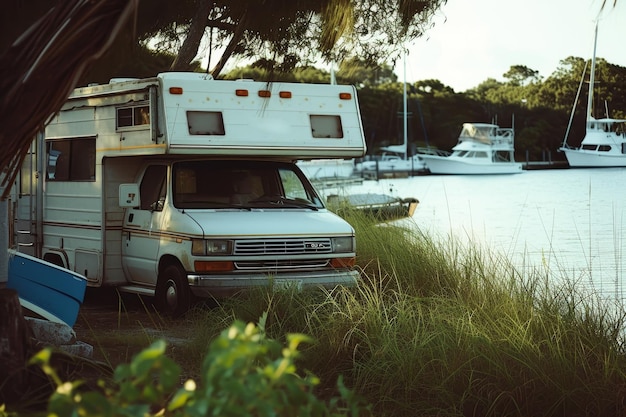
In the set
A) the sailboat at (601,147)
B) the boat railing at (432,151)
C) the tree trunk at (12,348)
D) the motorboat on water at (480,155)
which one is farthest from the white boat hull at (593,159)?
the tree trunk at (12,348)

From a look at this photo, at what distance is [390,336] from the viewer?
796cm

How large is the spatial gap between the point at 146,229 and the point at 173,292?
96 centimetres

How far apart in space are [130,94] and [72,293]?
11.5ft

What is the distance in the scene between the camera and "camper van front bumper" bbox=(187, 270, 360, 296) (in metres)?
10.5

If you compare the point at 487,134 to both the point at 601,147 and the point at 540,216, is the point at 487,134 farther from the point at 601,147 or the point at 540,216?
the point at 540,216

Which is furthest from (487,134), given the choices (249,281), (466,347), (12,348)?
(12,348)

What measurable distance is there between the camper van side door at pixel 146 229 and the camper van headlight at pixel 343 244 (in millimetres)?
1889

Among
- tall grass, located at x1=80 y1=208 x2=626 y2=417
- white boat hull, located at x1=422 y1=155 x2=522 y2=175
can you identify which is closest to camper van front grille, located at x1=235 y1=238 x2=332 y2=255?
tall grass, located at x1=80 y1=208 x2=626 y2=417

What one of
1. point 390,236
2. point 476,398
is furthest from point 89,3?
point 390,236

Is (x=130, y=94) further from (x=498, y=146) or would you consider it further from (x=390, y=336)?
(x=498, y=146)

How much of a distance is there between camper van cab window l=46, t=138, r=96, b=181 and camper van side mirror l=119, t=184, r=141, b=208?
48.1 inches

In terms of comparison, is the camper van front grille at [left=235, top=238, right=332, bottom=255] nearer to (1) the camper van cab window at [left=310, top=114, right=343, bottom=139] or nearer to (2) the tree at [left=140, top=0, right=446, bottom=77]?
(1) the camper van cab window at [left=310, top=114, right=343, bottom=139]

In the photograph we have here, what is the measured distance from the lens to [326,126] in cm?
1179

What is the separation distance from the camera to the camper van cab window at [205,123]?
436 inches
